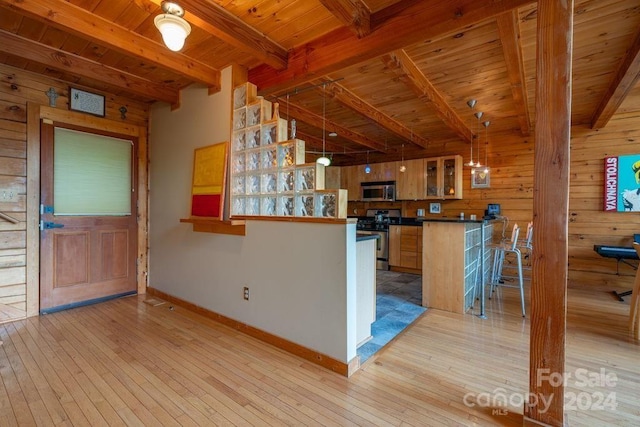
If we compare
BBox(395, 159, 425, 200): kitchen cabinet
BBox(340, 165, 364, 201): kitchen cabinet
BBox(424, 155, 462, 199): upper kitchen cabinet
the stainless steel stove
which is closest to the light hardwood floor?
the stainless steel stove

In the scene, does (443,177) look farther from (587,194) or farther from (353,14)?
(353,14)

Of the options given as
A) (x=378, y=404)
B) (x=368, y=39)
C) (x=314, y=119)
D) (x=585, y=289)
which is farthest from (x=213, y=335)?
(x=585, y=289)

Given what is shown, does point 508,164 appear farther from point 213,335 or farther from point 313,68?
point 213,335

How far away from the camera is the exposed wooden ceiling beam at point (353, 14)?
1.79m

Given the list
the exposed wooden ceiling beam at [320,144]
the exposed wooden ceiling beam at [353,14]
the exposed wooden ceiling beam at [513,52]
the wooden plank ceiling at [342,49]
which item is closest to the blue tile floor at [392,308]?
the wooden plank ceiling at [342,49]

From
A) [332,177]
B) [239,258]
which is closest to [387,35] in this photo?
[239,258]

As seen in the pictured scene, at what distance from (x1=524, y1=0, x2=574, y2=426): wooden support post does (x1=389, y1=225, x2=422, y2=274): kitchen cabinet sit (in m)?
3.65

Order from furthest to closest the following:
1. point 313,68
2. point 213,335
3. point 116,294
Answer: point 116,294
point 213,335
point 313,68

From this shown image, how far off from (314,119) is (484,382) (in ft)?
11.7

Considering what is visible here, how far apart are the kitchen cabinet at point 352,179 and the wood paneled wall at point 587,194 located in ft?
8.37

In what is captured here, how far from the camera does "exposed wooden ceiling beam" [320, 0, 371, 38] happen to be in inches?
70.5

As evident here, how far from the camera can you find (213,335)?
262 cm

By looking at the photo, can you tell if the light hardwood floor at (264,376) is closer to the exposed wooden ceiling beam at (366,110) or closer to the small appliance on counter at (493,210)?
the small appliance on counter at (493,210)

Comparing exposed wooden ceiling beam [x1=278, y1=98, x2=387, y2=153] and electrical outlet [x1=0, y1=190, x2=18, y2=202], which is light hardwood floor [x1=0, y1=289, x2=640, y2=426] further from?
exposed wooden ceiling beam [x1=278, y1=98, x2=387, y2=153]
